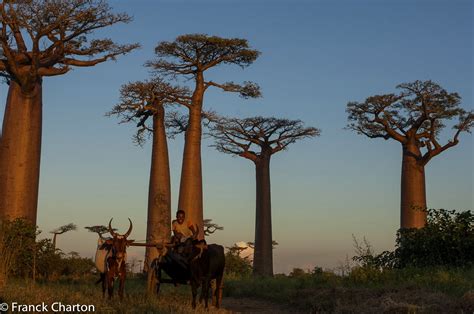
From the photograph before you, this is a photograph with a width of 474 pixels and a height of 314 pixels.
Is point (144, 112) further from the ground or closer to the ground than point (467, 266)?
further from the ground

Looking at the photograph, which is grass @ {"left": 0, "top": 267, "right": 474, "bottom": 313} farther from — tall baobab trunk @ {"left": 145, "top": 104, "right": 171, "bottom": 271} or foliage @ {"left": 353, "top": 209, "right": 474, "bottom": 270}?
tall baobab trunk @ {"left": 145, "top": 104, "right": 171, "bottom": 271}

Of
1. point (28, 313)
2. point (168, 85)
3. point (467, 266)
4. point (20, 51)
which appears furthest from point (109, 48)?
point (28, 313)

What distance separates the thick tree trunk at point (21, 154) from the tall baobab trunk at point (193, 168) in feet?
17.2

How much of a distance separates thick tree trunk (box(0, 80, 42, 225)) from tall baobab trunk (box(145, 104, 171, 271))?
14.3ft

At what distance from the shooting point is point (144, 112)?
20812mm

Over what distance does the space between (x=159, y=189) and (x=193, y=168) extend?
1173mm

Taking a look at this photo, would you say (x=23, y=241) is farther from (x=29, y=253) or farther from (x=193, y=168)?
(x=193, y=168)

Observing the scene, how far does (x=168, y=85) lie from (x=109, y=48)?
4330mm

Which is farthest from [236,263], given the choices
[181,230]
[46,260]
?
[181,230]

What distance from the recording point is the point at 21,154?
51.5ft

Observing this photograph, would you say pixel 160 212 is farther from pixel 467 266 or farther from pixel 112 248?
pixel 112 248

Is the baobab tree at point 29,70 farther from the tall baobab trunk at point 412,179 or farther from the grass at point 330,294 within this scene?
the tall baobab trunk at point 412,179

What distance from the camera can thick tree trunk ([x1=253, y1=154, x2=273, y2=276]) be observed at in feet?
80.8

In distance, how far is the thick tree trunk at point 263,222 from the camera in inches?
970
